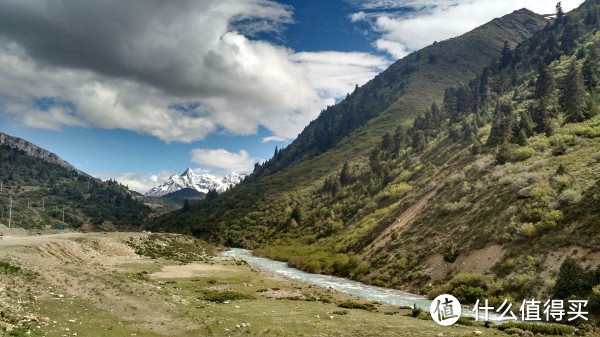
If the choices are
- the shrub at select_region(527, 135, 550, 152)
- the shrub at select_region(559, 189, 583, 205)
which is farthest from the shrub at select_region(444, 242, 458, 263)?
the shrub at select_region(527, 135, 550, 152)

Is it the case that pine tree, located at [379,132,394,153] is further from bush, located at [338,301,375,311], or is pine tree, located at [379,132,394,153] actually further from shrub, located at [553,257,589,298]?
bush, located at [338,301,375,311]

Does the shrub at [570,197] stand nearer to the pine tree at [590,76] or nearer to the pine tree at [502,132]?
the pine tree at [502,132]

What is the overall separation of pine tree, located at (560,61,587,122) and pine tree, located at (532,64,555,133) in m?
3.83

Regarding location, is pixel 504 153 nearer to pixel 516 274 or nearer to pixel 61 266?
pixel 516 274

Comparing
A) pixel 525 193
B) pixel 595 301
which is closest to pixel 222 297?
pixel 595 301

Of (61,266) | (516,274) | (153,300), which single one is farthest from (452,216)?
(61,266)

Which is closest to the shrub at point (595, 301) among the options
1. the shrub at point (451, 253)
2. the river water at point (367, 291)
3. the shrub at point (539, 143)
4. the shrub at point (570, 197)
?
the river water at point (367, 291)

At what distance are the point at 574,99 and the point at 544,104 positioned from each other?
24.1 ft

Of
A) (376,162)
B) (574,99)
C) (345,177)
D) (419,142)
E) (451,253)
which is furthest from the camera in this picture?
(345,177)

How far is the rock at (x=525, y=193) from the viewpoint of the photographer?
64.7 metres

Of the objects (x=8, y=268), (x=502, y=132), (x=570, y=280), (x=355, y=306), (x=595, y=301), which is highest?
(x=502, y=132)

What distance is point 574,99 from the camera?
323 ft

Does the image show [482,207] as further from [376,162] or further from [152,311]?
[376,162]

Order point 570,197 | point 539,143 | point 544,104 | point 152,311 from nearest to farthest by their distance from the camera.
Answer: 1. point 152,311
2. point 570,197
3. point 539,143
4. point 544,104
